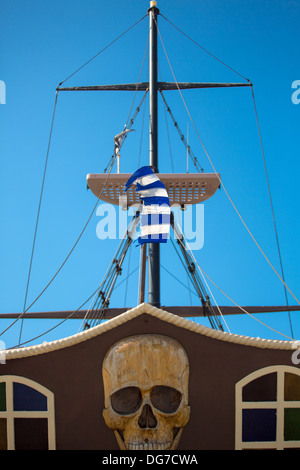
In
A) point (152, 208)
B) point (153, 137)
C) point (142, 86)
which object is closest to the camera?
point (152, 208)

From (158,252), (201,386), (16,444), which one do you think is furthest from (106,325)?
(158,252)

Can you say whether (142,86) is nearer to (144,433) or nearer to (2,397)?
(2,397)

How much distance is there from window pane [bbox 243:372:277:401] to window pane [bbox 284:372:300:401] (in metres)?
0.13

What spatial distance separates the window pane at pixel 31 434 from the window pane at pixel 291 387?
9.49 feet

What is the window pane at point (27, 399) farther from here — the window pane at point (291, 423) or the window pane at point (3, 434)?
the window pane at point (291, 423)

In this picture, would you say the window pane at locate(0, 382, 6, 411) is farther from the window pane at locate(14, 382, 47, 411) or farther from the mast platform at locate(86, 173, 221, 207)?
the mast platform at locate(86, 173, 221, 207)

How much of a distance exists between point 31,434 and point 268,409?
284cm

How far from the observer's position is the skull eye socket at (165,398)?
5.14 metres

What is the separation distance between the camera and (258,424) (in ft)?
17.5

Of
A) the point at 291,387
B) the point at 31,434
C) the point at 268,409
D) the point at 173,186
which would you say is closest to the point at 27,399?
the point at 31,434

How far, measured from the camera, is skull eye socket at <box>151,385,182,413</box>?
202 inches

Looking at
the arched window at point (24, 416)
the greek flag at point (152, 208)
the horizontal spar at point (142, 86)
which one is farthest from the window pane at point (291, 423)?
the horizontal spar at point (142, 86)

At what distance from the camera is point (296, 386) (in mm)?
5379
